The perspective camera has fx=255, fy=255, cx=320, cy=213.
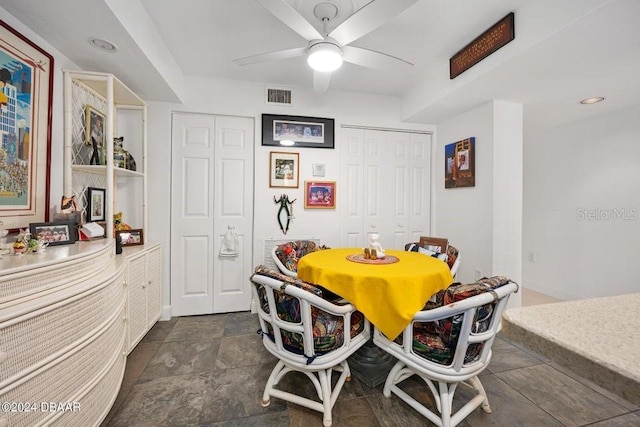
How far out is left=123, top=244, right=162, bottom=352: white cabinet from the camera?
209 centimetres

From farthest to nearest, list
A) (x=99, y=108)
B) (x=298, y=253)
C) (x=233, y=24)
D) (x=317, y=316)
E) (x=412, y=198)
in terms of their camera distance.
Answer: (x=412, y=198), (x=298, y=253), (x=99, y=108), (x=233, y=24), (x=317, y=316)

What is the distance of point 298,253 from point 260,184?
3.30ft

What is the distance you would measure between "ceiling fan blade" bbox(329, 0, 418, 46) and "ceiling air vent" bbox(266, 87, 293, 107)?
1.51 m

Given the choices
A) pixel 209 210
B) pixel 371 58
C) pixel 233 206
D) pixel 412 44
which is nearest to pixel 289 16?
pixel 371 58

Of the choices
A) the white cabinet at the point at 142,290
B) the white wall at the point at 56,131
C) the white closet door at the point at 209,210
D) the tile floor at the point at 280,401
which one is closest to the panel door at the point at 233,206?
the white closet door at the point at 209,210

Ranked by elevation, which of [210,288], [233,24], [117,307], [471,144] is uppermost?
[233,24]

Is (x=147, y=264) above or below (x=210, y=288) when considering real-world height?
above

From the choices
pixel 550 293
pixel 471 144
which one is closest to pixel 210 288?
pixel 471 144

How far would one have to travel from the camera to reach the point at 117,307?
161cm

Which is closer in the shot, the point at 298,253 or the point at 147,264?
the point at 147,264

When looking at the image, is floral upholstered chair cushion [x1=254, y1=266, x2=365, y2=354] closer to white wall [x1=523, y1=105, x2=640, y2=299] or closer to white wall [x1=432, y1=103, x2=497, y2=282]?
white wall [x1=432, y1=103, x2=497, y2=282]

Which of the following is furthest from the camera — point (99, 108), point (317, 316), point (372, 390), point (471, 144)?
point (471, 144)

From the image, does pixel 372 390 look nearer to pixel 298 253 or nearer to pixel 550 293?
pixel 298 253

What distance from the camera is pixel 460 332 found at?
125 cm
